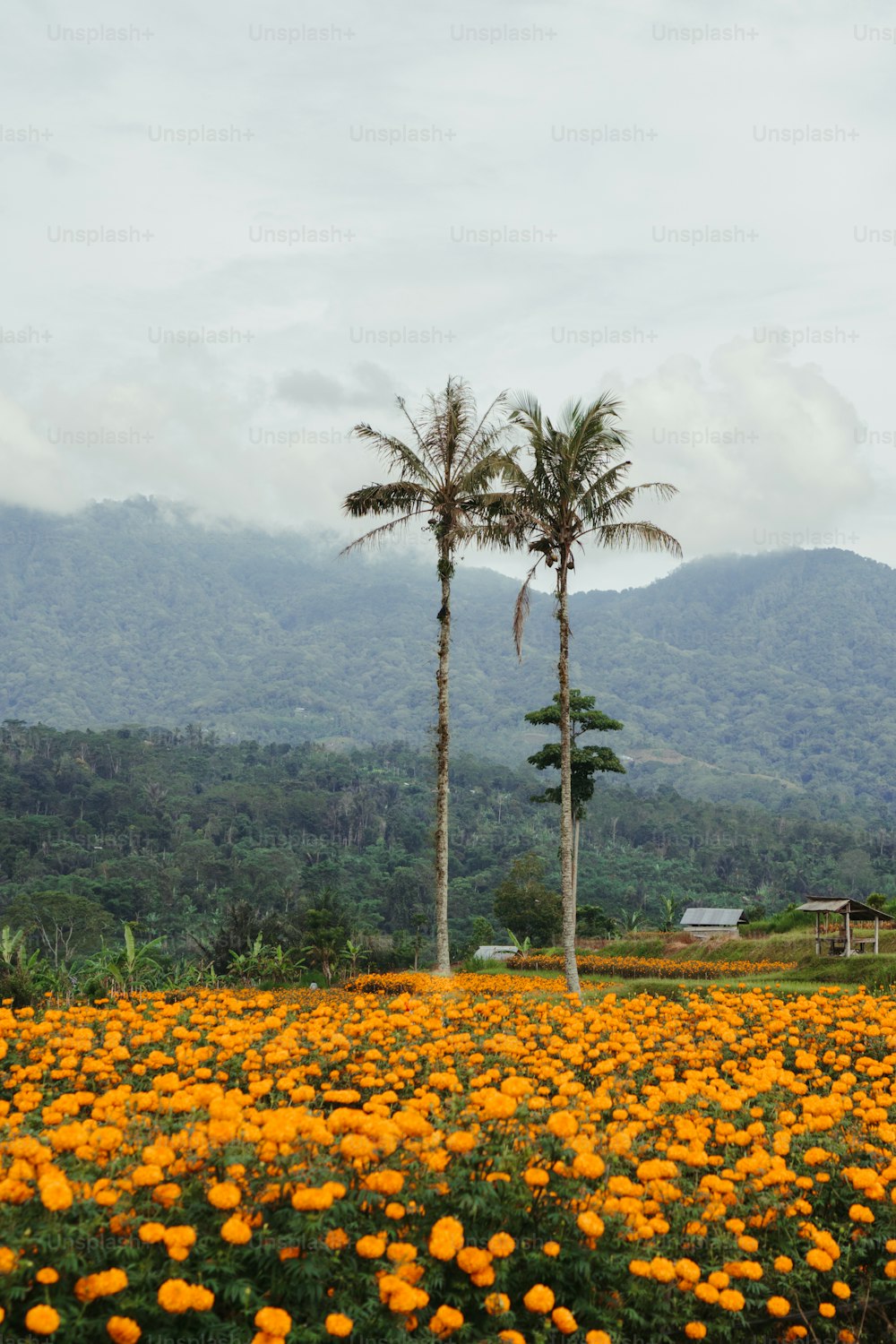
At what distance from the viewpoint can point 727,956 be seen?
30547 mm

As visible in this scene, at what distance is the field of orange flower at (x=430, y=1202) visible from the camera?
4.58m

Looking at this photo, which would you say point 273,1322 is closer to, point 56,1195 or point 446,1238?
point 446,1238

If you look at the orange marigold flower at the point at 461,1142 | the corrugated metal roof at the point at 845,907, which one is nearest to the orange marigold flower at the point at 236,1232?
the orange marigold flower at the point at 461,1142

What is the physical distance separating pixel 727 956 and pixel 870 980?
12442mm

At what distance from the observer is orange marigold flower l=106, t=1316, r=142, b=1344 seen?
163 inches

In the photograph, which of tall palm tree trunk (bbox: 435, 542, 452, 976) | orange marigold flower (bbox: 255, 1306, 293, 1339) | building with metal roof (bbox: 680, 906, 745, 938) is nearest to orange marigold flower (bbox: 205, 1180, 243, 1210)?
orange marigold flower (bbox: 255, 1306, 293, 1339)

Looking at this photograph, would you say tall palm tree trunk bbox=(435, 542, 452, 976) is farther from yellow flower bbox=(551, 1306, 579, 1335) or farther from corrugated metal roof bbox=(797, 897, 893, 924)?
yellow flower bbox=(551, 1306, 579, 1335)

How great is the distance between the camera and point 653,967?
29.6 m

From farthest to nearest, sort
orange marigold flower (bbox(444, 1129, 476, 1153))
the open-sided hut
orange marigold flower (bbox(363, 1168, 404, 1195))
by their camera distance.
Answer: the open-sided hut < orange marigold flower (bbox(444, 1129, 476, 1153)) < orange marigold flower (bbox(363, 1168, 404, 1195))

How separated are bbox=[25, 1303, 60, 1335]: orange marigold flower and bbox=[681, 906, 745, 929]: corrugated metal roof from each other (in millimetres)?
42048

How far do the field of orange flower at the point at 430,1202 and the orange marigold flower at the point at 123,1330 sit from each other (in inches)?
0.9

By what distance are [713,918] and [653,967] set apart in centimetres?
1568

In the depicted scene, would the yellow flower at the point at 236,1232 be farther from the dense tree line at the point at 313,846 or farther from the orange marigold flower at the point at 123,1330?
the dense tree line at the point at 313,846

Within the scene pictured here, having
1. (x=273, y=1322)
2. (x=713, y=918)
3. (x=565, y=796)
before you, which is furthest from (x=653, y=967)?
(x=273, y=1322)
